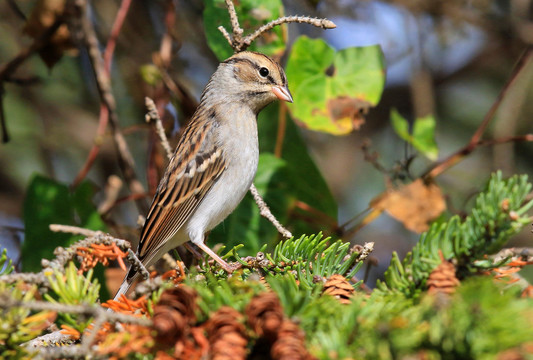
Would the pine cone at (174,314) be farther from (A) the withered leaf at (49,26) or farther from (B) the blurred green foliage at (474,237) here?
(A) the withered leaf at (49,26)

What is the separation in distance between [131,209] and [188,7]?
1.46m

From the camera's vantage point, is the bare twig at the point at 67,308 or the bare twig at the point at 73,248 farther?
the bare twig at the point at 73,248

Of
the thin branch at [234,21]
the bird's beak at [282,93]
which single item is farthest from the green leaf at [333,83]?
the thin branch at [234,21]

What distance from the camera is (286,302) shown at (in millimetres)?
963

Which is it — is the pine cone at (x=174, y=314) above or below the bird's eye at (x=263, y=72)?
below

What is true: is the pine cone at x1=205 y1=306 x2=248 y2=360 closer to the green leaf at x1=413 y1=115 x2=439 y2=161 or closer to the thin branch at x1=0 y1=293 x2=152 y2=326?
the thin branch at x1=0 y1=293 x2=152 y2=326

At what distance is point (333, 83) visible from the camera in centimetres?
252

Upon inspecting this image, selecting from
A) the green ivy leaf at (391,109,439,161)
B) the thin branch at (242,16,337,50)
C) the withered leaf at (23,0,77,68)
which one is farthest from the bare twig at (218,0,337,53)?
the withered leaf at (23,0,77,68)

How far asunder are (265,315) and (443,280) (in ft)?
1.23

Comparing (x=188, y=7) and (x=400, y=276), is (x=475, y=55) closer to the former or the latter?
(x=188, y=7)

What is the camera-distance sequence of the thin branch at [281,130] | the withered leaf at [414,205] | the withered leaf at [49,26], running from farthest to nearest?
the withered leaf at [49,26] < the thin branch at [281,130] < the withered leaf at [414,205]

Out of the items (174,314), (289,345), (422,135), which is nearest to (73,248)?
(174,314)

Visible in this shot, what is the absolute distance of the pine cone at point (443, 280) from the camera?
106 centimetres

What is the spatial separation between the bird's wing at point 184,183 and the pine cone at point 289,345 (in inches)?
60.1
